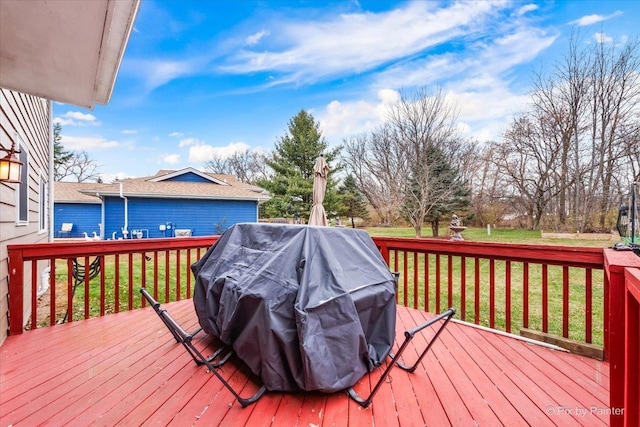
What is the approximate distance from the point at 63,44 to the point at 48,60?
1.27 feet

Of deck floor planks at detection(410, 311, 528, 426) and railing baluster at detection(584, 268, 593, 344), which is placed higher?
railing baluster at detection(584, 268, 593, 344)

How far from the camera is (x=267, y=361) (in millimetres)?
1712

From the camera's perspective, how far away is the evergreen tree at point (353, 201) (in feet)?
64.4

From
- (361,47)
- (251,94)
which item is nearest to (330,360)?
(361,47)

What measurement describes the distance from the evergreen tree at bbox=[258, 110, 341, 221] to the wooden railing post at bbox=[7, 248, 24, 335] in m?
12.8

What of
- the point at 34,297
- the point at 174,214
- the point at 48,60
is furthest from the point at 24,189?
the point at 174,214

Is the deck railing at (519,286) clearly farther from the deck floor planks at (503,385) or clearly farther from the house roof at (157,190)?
the house roof at (157,190)

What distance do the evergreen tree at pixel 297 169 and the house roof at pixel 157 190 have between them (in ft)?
5.03

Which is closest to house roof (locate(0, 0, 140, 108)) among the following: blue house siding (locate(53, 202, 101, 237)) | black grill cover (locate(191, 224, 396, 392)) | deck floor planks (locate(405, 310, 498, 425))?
black grill cover (locate(191, 224, 396, 392))

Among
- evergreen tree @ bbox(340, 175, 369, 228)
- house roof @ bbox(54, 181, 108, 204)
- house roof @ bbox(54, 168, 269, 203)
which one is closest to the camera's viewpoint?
house roof @ bbox(54, 168, 269, 203)

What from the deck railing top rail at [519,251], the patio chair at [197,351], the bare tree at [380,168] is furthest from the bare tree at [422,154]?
the patio chair at [197,351]

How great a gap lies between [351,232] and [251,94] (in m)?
12.3

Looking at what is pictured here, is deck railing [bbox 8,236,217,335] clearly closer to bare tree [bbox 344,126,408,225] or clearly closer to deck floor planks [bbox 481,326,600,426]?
deck floor planks [bbox 481,326,600,426]

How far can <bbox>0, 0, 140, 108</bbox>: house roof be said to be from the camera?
1.73 metres
